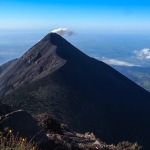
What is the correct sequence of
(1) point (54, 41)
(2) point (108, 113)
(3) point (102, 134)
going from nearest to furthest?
(3) point (102, 134), (2) point (108, 113), (1) point (54, 41)

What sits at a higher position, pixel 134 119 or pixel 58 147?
pixel 58 147

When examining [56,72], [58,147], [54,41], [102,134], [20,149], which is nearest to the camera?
[20,149]

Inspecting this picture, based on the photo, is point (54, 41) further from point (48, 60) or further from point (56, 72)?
point (56, 72)

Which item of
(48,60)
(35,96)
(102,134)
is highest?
(48,60)

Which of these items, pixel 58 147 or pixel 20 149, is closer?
pixel 20 149

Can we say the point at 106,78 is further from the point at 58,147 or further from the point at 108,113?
the point at 58,147

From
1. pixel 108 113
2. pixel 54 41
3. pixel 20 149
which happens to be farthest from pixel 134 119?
pixel 20 149
